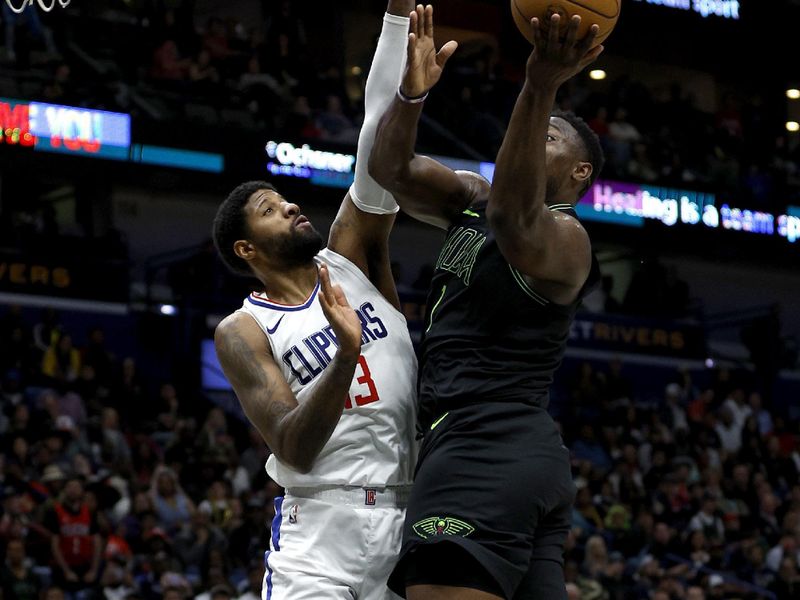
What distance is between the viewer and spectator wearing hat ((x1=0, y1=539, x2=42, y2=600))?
10648 mm

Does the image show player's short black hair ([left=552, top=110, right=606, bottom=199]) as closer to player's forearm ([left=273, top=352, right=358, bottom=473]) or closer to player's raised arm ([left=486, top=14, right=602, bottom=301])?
player's raised arm ([left=486, top=14, right=602, bottom=301])

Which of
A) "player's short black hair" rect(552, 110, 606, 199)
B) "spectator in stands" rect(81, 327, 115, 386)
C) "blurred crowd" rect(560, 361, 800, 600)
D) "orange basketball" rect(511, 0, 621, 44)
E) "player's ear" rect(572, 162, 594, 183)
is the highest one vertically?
"orange basketball" rect(511, 0, 621, 44)

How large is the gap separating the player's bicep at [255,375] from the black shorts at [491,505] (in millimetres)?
513

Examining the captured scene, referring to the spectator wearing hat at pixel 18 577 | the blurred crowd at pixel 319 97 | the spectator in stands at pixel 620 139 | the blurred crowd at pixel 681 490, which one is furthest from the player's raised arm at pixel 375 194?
the spectator in stands at pixel 620 139

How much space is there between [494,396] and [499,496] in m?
0.32

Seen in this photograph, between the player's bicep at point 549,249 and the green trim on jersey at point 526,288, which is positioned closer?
the player's bicep at point 549,249

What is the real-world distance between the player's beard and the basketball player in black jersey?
15.8 inches

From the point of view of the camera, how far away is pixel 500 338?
413 cm

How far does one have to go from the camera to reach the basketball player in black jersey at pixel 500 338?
3779 millimetres

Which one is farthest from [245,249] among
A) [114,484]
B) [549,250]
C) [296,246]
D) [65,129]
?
[65,129]

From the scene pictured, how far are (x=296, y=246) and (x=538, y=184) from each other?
123 centimetres

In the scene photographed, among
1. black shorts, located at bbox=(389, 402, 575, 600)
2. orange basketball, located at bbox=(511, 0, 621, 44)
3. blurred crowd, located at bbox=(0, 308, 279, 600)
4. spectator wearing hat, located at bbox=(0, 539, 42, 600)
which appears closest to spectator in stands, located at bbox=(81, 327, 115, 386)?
blurred crowd, located at bbox=(0, 308, 279, 600)

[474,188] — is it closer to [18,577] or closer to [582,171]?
[582,171]

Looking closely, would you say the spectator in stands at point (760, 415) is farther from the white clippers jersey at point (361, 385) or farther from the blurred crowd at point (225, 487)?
the white clippers jersey at point (361, 385)
